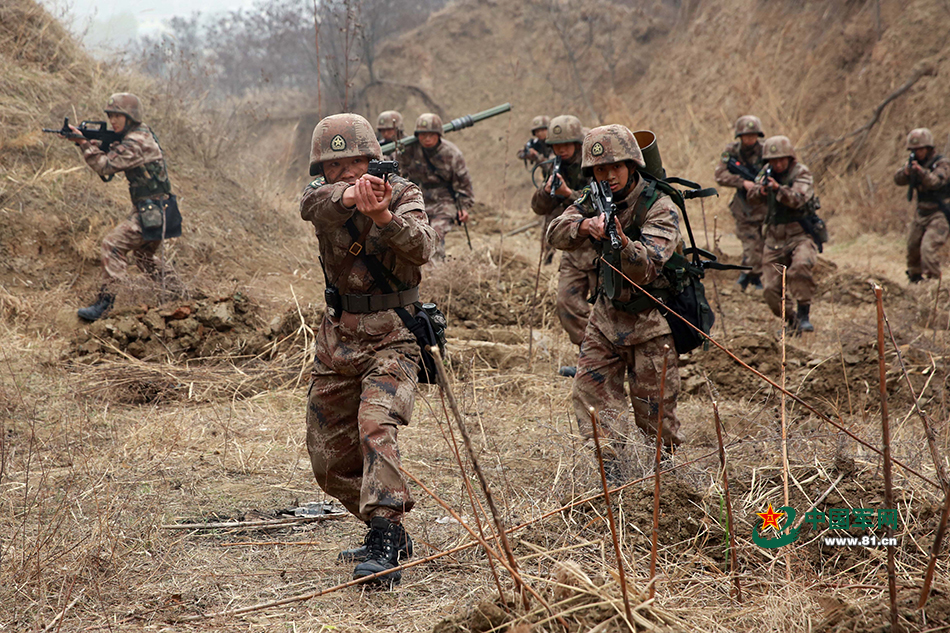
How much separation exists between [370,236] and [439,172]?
17.9 ft

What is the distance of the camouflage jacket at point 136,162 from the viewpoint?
312 inches

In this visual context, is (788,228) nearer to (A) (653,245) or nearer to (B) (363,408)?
(A) (653,245)

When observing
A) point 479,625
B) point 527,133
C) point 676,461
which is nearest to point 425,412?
point 676,461

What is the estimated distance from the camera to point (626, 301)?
3.99 meters

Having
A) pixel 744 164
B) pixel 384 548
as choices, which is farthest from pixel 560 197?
pixel 384 548

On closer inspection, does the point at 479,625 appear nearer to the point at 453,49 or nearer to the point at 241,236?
the point at 241,236

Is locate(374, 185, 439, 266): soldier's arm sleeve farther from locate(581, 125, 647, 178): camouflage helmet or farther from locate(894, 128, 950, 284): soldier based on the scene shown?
locate(894, 128, 950, 284): soldier

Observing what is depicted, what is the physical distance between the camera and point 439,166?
28.4ft

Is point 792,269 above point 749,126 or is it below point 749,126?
below

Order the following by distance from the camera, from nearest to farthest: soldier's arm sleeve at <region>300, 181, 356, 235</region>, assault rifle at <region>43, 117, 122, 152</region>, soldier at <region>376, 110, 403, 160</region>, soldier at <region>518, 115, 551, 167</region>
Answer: soldier's arm sleeve at <region>300, 181, 356, 235</region> → assault rifle at <region>43, 117, 122, 152</region> → soldier at <region>376, 110, 403, 160</region> → soldier at <region>518, 115, 551, 167</region>

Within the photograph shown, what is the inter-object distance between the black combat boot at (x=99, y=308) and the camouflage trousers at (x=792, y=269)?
655 centimetres

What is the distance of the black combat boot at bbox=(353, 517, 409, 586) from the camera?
303 cm

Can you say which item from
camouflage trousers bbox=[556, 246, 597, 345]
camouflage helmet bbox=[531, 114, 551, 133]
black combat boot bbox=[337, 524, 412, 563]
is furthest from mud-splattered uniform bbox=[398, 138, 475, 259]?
black combat boot bbox=[337, 524, 412, 563]

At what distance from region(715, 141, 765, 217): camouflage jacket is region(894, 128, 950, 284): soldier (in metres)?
2.20
